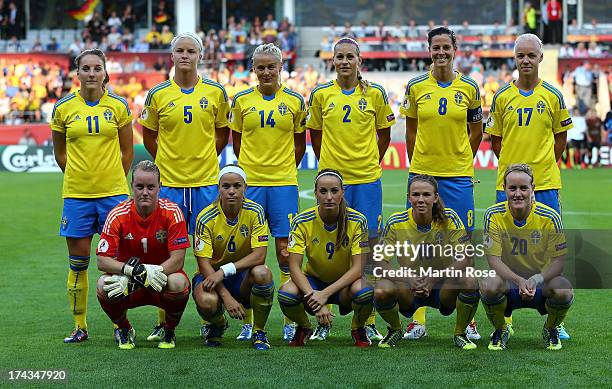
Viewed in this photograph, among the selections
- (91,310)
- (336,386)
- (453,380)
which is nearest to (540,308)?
(453,380)

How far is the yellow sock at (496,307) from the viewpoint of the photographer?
21.3 ft

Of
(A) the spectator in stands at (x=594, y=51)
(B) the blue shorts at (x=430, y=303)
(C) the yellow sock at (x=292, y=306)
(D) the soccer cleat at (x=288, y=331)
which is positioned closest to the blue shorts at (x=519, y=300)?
(B) the blue shorts at (x=430, y=303)

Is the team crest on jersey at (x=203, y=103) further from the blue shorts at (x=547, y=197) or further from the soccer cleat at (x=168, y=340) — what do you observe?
the blue shorts at (x=547, y=197)

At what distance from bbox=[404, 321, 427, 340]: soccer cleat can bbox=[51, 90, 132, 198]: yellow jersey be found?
2253 mm

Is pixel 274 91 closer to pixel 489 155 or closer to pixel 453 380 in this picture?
pixel 453 380

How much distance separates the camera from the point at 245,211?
6.89 m

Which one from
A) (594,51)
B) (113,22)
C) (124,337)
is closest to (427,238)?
(124,337)

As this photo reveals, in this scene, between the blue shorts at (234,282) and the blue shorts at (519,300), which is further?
the blue shorts at (234,282)

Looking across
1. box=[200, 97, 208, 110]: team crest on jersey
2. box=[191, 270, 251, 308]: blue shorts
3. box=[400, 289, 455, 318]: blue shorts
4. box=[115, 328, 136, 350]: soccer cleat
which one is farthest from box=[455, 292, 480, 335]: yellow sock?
box=[200, 97, 208, 110]: team crest on jersey

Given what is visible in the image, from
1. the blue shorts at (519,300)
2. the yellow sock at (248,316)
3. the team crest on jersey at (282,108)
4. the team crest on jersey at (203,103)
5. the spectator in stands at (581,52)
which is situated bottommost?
the yellow sock at (248,316)

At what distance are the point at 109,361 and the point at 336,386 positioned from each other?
1.53m

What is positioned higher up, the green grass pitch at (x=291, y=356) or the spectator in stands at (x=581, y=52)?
the spectator in stands at (x=581, y=52)

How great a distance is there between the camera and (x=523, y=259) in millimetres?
6727

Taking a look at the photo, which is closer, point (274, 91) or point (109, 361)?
point (109, 361)
